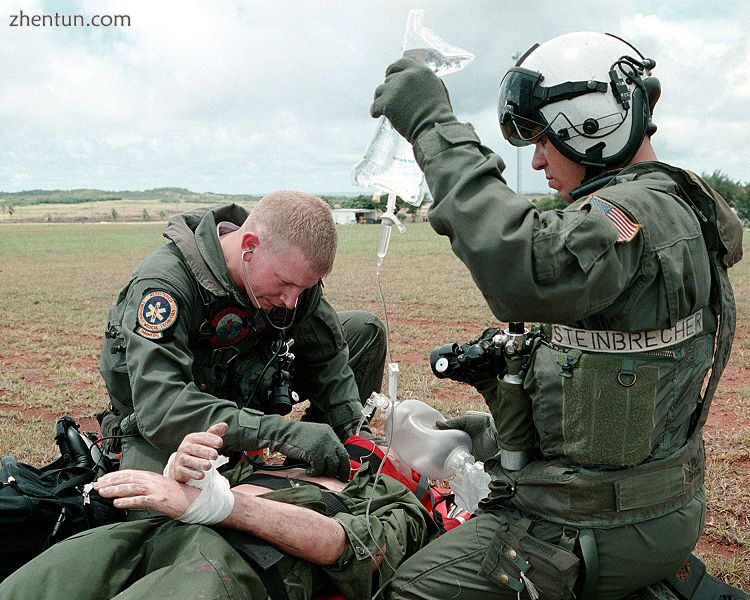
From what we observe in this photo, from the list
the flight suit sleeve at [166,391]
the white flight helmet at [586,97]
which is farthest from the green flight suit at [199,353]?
the white flight helmet at [586,97]

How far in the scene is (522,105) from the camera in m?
2.64

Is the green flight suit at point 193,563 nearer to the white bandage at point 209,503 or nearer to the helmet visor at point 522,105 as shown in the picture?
the white bandage at point 209,503

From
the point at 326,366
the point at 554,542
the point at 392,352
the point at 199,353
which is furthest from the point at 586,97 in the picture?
the point at 392,352

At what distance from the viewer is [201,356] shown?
157 inches

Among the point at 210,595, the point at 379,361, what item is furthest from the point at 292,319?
the point at 210,595

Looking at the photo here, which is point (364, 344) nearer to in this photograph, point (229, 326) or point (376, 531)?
point (229, 326)

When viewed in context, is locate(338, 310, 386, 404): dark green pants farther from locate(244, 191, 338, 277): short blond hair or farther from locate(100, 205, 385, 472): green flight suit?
locate(244, 191, 338, 277): short blond hair

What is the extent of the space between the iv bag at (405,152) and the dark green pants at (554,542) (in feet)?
4.28

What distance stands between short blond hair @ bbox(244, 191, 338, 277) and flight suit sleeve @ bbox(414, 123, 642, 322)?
1.54 metres

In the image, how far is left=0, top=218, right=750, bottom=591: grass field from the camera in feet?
15.3

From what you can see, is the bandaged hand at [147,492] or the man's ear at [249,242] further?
the man's ear at [249,242]

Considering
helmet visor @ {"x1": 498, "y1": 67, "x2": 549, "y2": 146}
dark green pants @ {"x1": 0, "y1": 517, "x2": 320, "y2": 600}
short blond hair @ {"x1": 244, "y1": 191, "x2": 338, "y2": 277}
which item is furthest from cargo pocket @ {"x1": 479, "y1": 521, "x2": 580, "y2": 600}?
short blond hair @ {"x1": 244, "y1": 191, "x2": 338, "y2": 277}

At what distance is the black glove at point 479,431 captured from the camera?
378 centimetres

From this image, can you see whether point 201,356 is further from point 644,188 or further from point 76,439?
point 644,188
